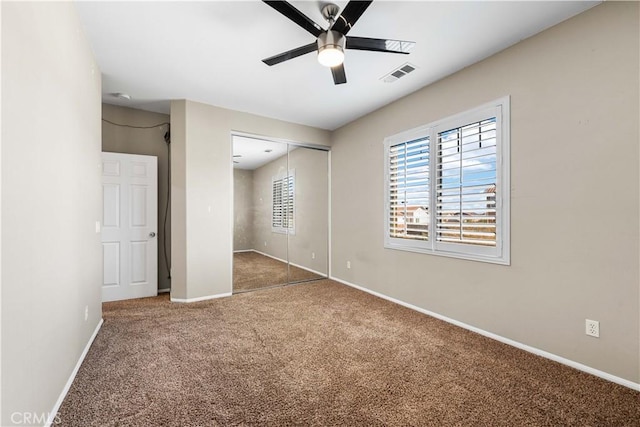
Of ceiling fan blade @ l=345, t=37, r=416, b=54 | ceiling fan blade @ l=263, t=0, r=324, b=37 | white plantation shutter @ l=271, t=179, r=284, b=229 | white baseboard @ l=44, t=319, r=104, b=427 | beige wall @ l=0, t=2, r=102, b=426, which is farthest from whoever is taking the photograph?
white plantation shutter @ l=271, t=179, r=284, b=229

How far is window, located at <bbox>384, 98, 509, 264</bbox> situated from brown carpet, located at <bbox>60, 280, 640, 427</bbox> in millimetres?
914

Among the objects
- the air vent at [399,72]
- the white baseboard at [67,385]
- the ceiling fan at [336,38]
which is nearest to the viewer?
the white baseboard at [67,385]

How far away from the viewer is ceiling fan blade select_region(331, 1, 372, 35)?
1.74 m

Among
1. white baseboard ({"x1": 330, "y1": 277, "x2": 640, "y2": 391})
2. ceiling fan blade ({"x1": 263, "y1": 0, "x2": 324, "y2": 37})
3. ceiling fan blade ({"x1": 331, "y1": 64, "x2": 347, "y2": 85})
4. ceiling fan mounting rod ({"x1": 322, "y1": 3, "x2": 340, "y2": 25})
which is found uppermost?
ceiling fan mounting rod ({"x1": 322, "y1": 3, "x2": 340, "y2": 25})

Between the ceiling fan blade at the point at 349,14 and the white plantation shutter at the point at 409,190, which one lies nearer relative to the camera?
the ceiling fan blade at the point at 349,14

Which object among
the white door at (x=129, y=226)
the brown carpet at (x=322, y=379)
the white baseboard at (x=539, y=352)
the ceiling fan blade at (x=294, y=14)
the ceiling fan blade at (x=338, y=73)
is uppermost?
the ceiling fan blade at (x=294, y=14)

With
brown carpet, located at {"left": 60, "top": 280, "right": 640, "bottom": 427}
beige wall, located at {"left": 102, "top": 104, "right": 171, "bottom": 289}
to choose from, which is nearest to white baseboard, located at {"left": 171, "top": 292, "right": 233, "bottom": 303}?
brown carpet, located at {"left": 60, "top": 280, "right": 640, "bottom": 427}

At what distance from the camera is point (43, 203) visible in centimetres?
149

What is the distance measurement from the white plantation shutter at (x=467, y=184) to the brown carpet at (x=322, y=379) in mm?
1008

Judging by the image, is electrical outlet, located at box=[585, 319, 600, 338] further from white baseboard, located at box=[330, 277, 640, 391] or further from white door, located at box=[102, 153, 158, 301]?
white door, located at box=[102, 153, 158, 301]

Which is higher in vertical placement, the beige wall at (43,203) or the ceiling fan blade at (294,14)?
the ceiling fan blade at (294,14)

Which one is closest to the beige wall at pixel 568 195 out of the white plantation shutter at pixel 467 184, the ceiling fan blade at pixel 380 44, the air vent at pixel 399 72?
the white plantation shutter at pixel 467 184

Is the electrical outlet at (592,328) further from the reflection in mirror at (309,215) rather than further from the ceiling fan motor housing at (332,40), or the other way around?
the reflection in mirror at (309,215)

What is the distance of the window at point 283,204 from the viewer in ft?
15.5
